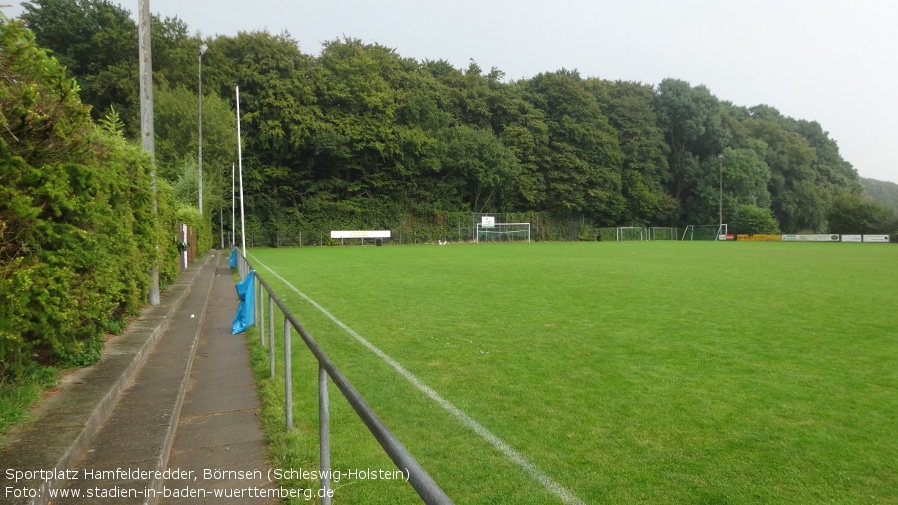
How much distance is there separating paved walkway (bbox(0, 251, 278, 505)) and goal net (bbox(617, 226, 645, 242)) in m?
60.5

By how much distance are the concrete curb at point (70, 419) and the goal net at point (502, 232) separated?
166 feet

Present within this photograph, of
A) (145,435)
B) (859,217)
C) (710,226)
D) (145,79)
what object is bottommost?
(145,435)

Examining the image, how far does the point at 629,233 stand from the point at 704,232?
10574 millimetres

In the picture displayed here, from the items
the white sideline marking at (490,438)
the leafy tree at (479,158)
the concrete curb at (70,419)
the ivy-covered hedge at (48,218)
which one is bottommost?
the white sideline marking at (490,438)

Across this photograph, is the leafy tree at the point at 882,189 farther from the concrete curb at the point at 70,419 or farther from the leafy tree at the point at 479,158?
the concrete curb at the point at 70,419

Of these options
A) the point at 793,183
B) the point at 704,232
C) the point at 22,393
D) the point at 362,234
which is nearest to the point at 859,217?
the point at 704,232

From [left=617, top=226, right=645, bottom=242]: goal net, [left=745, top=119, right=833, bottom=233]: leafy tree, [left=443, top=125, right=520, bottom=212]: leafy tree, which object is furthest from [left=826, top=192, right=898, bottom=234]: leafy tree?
[left=443, top=125, right=520, bottom=212]: leafy tree

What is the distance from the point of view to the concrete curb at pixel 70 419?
2.96 m

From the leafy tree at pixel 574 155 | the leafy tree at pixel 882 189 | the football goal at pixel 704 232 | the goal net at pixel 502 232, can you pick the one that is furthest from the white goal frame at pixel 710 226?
the leafy tree at pixel 882 189

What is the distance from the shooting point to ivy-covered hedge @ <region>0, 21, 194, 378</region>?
145 inches

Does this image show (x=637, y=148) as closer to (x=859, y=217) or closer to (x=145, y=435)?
(x=859, y=217)

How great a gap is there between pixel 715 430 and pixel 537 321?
4.93m

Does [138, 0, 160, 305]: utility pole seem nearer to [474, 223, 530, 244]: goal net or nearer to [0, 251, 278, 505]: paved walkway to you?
[0, 251, 278, 505]: paved walkway

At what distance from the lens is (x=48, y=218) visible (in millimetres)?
4289
